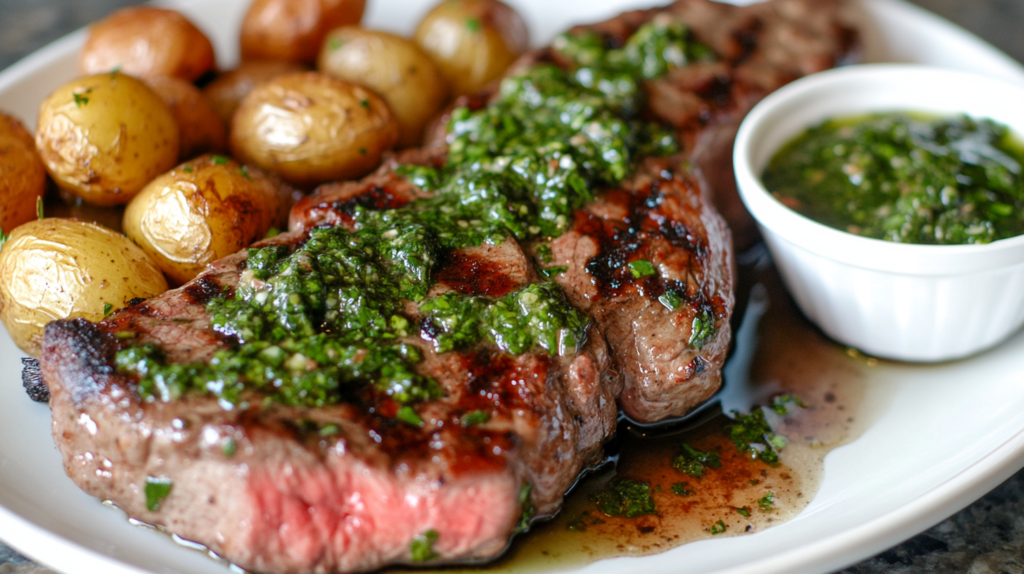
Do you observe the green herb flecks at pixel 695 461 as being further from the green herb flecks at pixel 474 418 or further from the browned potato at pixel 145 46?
the browned potato at pixel 145 46

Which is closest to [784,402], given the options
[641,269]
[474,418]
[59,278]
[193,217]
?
[641,269]

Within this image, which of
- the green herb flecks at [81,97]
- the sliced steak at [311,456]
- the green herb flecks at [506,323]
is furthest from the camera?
the green herb flecks at [81,97]

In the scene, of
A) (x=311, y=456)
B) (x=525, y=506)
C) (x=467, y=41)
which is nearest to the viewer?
(x=311, y=456)

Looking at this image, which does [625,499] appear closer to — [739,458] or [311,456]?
[739,458]

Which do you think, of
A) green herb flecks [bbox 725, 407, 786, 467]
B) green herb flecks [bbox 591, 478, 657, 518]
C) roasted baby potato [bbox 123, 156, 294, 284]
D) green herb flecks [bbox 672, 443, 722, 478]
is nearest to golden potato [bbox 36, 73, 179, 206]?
roasted baby potato [bbox 123, 156, 294, 284]

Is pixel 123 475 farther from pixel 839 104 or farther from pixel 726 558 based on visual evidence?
pixel 839 104

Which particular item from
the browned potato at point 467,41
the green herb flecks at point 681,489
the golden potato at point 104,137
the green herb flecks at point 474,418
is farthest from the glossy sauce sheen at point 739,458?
the golden potato at point 104,137

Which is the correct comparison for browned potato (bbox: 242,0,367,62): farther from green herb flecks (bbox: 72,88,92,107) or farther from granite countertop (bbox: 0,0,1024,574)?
granite countertop (bbox: 0,0,1024,574)

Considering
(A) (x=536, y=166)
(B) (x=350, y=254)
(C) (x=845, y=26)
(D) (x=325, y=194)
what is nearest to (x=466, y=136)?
(A) (x=536, y=166)
